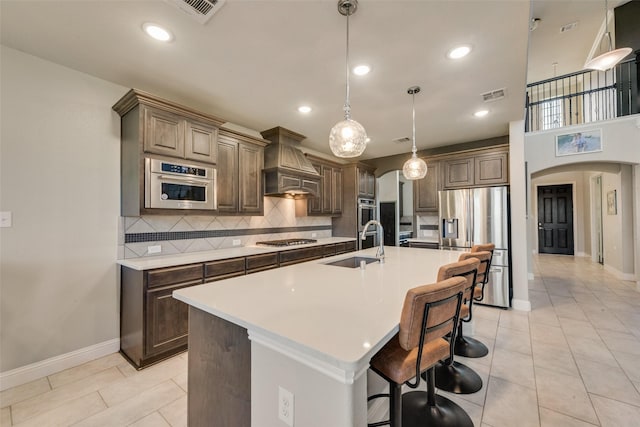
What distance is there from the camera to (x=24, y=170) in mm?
2148

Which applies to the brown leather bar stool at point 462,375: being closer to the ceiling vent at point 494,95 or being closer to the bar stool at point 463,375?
the bar stool at point 463,375

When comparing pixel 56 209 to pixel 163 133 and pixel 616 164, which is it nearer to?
pixel 163 133

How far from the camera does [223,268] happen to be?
283 cm

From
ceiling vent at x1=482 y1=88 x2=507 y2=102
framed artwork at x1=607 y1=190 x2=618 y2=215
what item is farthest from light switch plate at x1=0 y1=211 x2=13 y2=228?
framed artwork at x1=607 y1=190 x2=618 y2=215

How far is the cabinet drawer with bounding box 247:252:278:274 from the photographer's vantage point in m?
3.12

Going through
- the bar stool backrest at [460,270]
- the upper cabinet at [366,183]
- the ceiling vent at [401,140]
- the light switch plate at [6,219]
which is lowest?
the bar stool backrest at [460,270]

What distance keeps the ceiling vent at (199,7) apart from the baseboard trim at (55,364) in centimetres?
296

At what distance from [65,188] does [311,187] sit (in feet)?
9.59

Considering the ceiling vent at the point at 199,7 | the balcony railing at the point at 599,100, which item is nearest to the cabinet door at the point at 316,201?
the ceiling vent at the point at 199,7

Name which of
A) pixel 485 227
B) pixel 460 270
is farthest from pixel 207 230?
pixel 485 227

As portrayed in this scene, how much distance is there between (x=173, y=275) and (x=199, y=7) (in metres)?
2.13

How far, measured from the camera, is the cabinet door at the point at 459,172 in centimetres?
427

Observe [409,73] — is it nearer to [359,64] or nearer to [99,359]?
[359,64]

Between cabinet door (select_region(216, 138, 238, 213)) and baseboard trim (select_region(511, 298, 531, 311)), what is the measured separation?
162 inches
